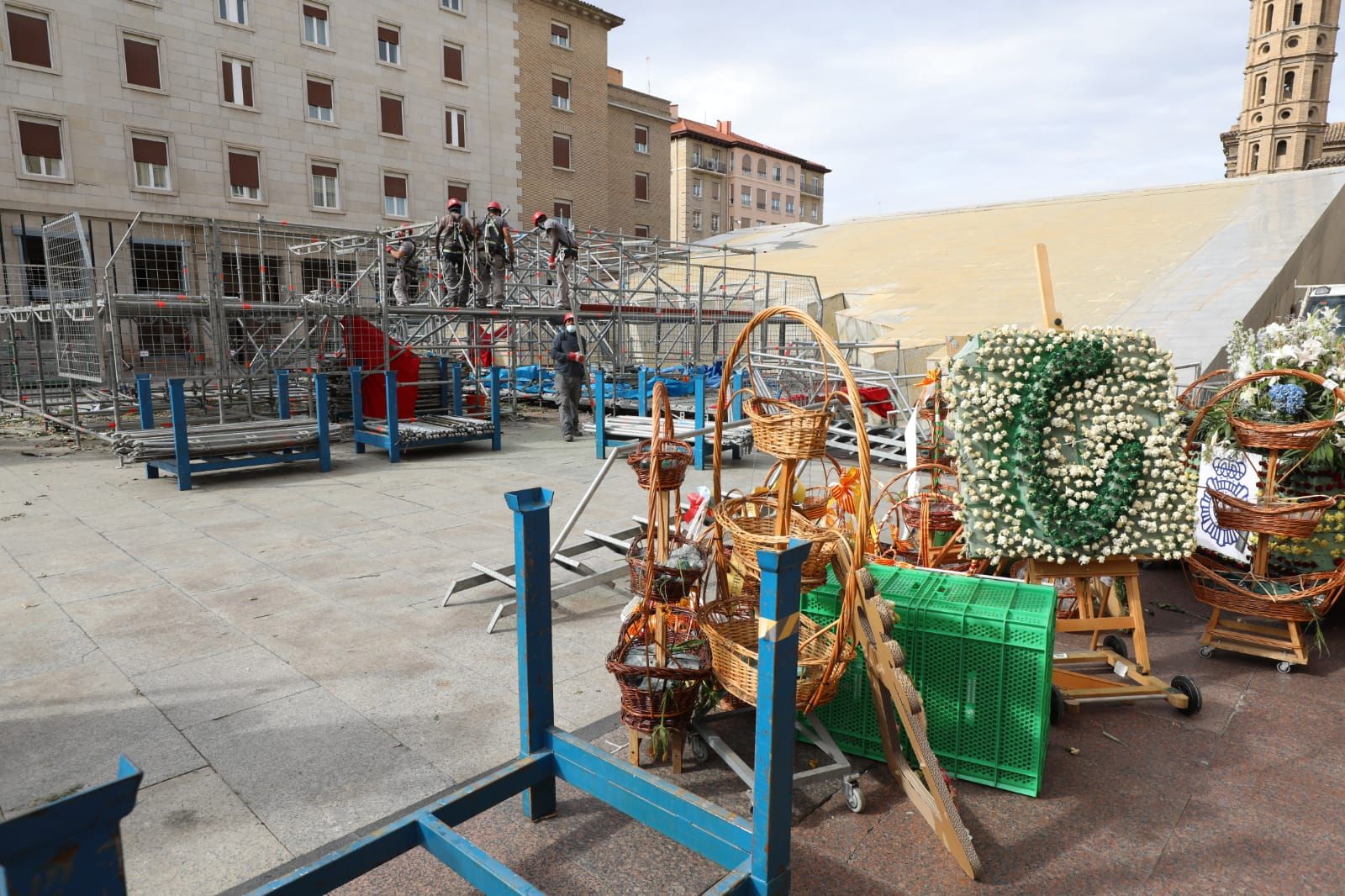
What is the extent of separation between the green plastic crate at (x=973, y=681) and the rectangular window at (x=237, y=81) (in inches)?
1072

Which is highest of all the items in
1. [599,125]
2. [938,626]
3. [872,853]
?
[599,125]

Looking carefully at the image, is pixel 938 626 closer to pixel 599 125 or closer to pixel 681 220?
pixel 599 125

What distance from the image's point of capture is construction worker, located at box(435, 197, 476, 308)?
42.4ft

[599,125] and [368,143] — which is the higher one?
[599,125]

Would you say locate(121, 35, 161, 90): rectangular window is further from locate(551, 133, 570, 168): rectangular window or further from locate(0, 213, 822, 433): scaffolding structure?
locate(551, 133, 570, 168): rectangular window

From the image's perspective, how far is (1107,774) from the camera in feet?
10.7

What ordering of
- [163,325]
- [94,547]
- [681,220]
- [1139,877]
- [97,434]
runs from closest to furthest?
[1139,877] < [94,547] < [97,434] < [163,325] < [681,220]

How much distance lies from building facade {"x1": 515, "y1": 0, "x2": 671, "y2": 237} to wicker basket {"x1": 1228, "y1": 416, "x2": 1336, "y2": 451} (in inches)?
1201

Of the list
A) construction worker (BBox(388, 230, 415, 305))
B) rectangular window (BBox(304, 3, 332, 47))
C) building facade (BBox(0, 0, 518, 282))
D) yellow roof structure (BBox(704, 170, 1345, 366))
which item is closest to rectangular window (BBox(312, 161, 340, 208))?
building facade (BBox(0, 0, 518, 282))

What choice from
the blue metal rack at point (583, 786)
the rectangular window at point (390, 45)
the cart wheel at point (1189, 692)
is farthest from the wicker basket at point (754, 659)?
the rectangular window at point (390, 45)

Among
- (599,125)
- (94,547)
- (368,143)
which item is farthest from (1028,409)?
(599,125)

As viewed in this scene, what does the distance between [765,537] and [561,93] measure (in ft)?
115

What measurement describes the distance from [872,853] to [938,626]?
89cm

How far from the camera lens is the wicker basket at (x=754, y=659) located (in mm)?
2898
